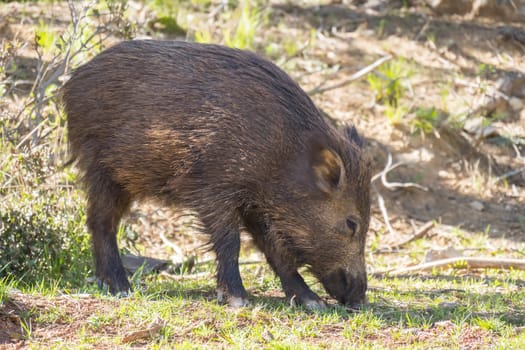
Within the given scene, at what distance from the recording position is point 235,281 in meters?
5.64

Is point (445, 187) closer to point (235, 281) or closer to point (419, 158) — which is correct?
point (419, 158)

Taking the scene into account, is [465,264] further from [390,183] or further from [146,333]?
[146,333]

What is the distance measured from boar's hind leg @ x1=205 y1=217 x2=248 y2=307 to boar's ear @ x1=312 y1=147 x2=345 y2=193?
63cm

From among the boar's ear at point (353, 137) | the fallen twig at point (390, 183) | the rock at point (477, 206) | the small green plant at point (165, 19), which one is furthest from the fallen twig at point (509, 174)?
the boar's ear at point (353, 137)

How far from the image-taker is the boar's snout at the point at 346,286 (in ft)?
18.8

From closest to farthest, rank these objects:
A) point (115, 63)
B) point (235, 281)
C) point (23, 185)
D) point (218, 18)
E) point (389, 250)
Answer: point (235, 281)
point (115, 63)
point (23, 185)
point (389, 250)
point (218, 18)

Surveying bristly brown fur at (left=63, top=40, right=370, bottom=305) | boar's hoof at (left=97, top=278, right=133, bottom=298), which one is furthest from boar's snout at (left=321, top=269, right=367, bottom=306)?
boar's hoof at (left=97, top=278, right=133, bottom=298)

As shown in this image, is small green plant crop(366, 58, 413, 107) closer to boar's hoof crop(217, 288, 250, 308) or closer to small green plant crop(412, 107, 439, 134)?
small green plant crop(412, 107, 439, 134)

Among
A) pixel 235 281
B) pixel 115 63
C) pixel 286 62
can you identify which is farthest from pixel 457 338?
pixel 286 62

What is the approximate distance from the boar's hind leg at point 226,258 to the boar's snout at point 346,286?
0.59 m

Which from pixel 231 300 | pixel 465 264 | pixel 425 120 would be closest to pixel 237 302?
pixel 231 300

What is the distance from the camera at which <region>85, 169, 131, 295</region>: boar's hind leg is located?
609 centimetres

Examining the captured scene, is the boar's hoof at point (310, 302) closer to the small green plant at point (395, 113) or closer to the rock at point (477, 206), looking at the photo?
the rock at point (477, 206)

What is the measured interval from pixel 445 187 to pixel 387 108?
113 centimetres
